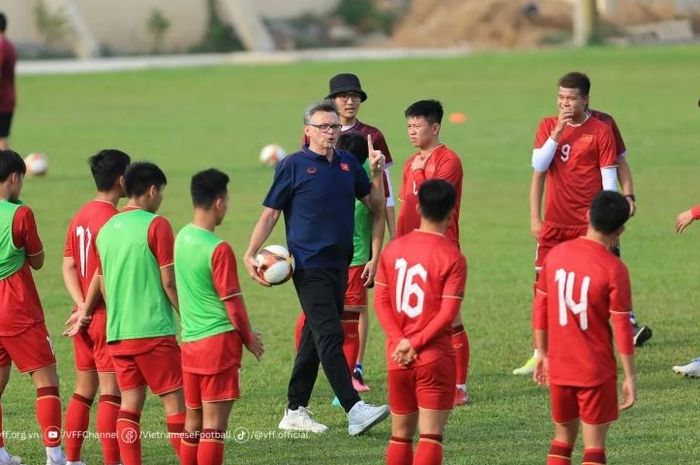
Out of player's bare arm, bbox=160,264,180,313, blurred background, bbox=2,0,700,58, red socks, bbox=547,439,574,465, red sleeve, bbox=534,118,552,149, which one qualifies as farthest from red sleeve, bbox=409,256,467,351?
blurred background, bbox=2,0,700,58

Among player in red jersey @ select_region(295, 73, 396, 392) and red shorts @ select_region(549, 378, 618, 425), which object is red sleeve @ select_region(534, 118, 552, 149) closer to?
player in red jersey @ select_region(295, 73, 396, 392)

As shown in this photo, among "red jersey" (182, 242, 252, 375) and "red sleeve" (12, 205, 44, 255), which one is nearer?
"red jersey" (182, 242, 252, 375)

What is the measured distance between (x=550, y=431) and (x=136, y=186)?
3.52 meters

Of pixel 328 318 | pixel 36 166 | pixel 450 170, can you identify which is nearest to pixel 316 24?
pixel 36 166

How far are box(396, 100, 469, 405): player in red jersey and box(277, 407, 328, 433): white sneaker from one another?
1255 millimetres

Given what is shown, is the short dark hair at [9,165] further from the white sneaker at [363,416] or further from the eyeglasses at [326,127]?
the white sneaker at [363,416]

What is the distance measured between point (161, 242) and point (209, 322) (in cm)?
61

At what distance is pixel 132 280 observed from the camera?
8.43 m

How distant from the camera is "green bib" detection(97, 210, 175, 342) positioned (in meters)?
8.40

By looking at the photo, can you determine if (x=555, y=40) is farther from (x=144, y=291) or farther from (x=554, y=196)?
(x=144, y=291)

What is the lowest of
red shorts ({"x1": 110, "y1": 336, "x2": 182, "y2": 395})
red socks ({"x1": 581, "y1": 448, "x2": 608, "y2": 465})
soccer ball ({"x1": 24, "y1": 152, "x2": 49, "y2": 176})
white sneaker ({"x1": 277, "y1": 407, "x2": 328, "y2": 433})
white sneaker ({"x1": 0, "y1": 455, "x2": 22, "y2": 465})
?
white sneaker ({"x1": 0, "y1": 455, "x2": 22, "y2": 465})

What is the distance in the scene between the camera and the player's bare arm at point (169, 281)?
8414mm

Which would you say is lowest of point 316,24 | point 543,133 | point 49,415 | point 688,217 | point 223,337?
point 49,415

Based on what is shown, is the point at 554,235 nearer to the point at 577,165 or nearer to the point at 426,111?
the point at 577,165
